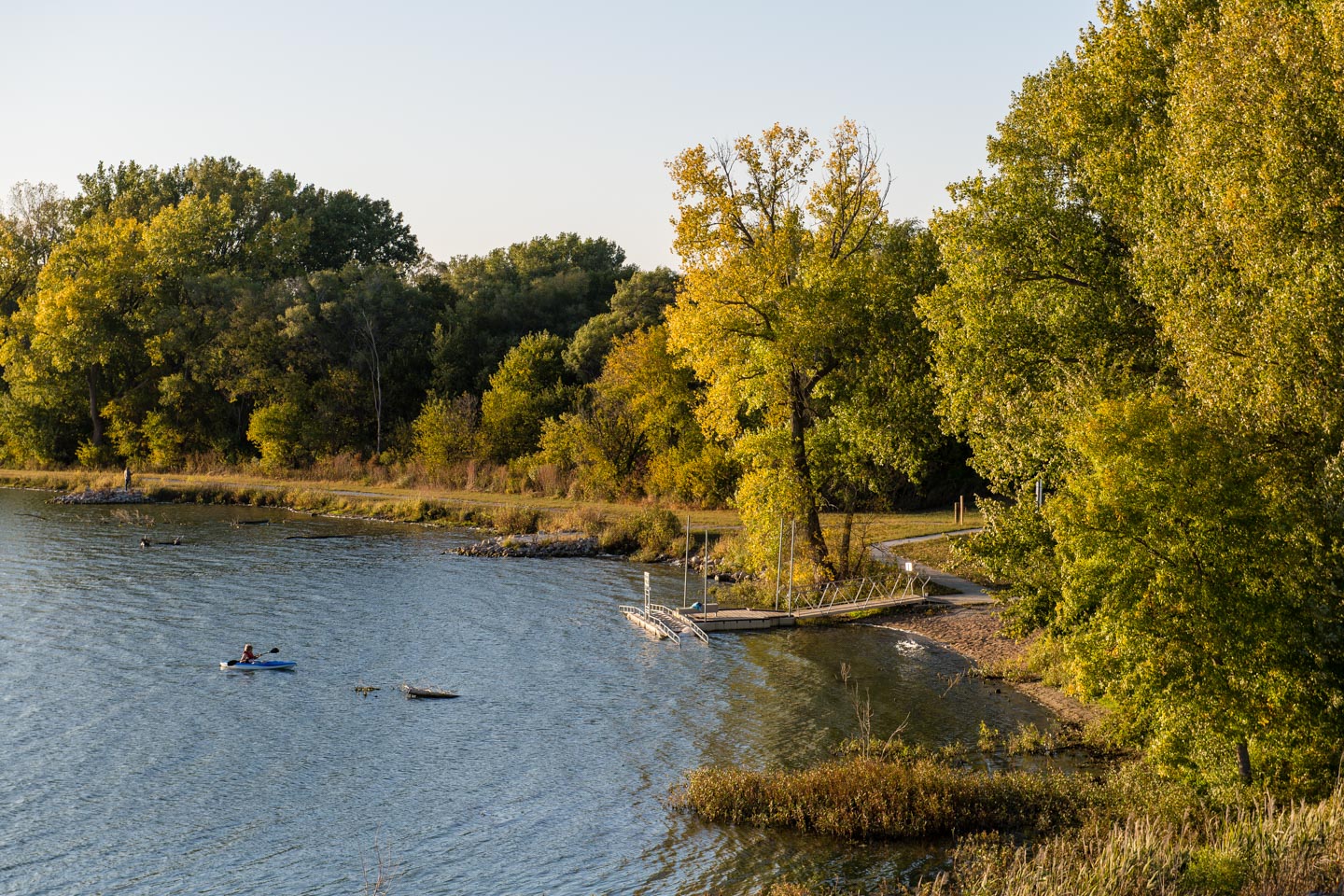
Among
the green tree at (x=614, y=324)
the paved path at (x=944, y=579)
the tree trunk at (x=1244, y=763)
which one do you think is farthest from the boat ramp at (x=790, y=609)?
the green tree at (x=614, y=324)

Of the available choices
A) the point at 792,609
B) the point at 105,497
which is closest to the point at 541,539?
the point at 792,609

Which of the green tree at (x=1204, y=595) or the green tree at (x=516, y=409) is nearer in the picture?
the green tree at (x=1204, y=595)

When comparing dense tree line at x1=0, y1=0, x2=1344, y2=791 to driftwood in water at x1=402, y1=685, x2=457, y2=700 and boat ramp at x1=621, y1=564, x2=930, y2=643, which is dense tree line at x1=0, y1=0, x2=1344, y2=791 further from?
driftwood in water at x1=402, y1=685, x2=457, y2=700

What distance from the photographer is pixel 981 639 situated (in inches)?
1451

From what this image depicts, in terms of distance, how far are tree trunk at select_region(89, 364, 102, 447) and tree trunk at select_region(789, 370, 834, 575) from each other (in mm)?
69028

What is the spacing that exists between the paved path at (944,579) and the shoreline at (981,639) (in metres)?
0.58

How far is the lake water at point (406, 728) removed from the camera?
19.8 m

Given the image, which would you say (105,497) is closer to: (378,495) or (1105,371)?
(378,495)

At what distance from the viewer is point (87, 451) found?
299 feet

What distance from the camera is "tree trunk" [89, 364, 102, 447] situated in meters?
92.4

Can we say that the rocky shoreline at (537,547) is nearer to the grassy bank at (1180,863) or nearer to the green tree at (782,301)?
the green tree at (782,301)

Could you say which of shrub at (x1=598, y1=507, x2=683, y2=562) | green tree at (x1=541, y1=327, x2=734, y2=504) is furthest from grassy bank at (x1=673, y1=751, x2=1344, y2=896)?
green tree at (x1=541, y1=327, x2=734, y2=504)

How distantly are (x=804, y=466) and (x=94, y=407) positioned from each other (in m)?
70.8

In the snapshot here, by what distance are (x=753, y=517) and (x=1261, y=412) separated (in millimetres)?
24288
